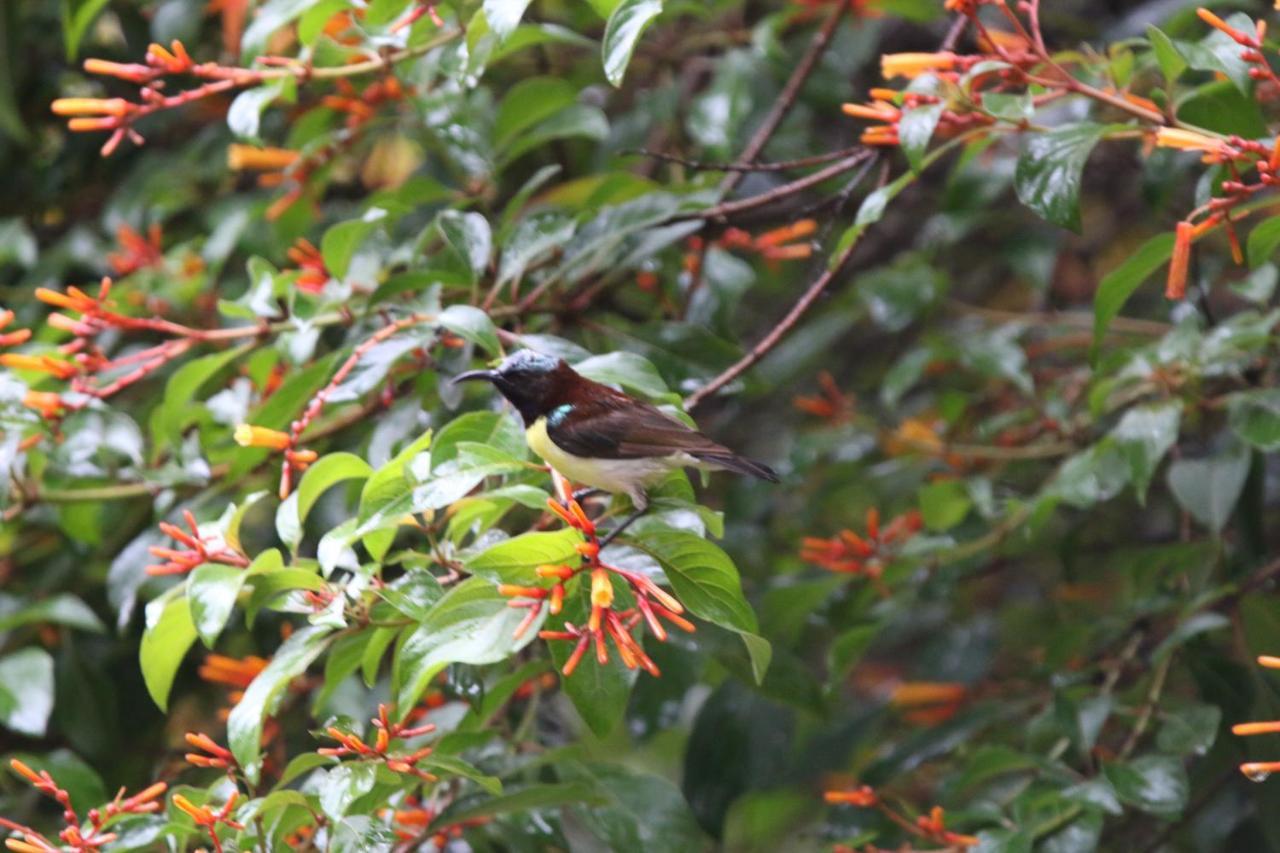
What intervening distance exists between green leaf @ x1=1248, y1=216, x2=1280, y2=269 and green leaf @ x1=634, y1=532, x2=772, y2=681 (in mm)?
875

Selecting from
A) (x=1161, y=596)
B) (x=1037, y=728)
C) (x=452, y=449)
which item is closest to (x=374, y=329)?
(x=452, y=449)

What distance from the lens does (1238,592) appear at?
2520 mm

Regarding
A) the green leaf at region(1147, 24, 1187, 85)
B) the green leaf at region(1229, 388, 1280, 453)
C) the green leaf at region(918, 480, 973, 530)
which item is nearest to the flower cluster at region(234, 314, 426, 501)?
the green leaf at region(1147, 24, 1187, 85)

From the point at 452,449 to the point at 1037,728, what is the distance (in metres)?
1.26

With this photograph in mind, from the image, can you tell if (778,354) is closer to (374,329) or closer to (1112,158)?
(1112,158)

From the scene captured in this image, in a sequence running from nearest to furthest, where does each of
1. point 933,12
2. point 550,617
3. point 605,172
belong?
point 550,617 → point 933,12 → point 605,172

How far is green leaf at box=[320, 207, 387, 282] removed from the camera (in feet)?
7.34

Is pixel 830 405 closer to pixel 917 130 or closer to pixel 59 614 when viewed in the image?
pixel 917 130

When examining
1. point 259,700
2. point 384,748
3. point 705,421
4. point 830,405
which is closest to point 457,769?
point 384,748

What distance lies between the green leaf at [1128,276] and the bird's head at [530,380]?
31.4 inches

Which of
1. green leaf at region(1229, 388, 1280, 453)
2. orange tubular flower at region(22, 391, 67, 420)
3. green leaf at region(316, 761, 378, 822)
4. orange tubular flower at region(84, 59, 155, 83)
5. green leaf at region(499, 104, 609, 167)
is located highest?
orange tubular flower at region(84, 59, 155, 83)

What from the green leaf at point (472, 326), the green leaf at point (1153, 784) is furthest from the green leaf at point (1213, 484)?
the green leaf at point (472, 326)

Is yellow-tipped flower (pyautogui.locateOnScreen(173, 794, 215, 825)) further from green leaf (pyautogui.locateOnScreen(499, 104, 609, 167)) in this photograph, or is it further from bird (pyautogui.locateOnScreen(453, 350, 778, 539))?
green leaf (pyautogui.locateOnScreen(499, 104, 609, 167))

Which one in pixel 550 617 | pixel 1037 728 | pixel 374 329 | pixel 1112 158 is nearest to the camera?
pixel 550 617
